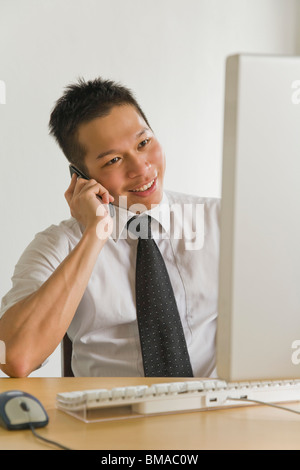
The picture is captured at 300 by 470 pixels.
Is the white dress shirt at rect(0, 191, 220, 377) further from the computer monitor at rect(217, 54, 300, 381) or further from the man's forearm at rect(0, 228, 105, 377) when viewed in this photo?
the computer monitor at rect(217, 54, 300, 381)

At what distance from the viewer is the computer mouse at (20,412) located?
0.83m

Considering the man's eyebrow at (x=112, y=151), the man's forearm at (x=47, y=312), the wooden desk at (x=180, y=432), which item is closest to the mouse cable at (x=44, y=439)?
the wooden desk at (x=180, y=432)

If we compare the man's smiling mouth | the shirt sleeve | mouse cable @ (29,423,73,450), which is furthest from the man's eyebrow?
mouse cable @ (29,423,73,450)

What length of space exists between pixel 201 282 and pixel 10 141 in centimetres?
126

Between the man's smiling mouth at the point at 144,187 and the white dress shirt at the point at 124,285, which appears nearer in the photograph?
the white dress shirt at the point at 124,285

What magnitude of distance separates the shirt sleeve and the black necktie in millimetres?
207

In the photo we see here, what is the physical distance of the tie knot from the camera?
1.58m

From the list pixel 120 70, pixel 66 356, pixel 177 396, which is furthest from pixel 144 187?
pixel 120 70

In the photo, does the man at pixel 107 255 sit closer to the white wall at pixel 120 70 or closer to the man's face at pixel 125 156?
the man's face at pixel 125 156

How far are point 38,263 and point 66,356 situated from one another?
0.79 ft

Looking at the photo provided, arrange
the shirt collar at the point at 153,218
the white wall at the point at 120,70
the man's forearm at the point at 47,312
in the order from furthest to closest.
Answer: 1. the white wall at the point at 120,70
2. the shirt collar at the point at 153,218
3. the man's forearm at the point at 47,312

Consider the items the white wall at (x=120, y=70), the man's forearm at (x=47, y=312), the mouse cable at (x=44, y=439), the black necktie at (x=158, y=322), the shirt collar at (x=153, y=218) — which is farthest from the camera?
the white wall at (x=120, y=70)

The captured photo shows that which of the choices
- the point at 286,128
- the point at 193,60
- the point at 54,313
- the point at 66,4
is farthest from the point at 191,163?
the point at 286,128

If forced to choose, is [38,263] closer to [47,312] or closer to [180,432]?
[47,312]
